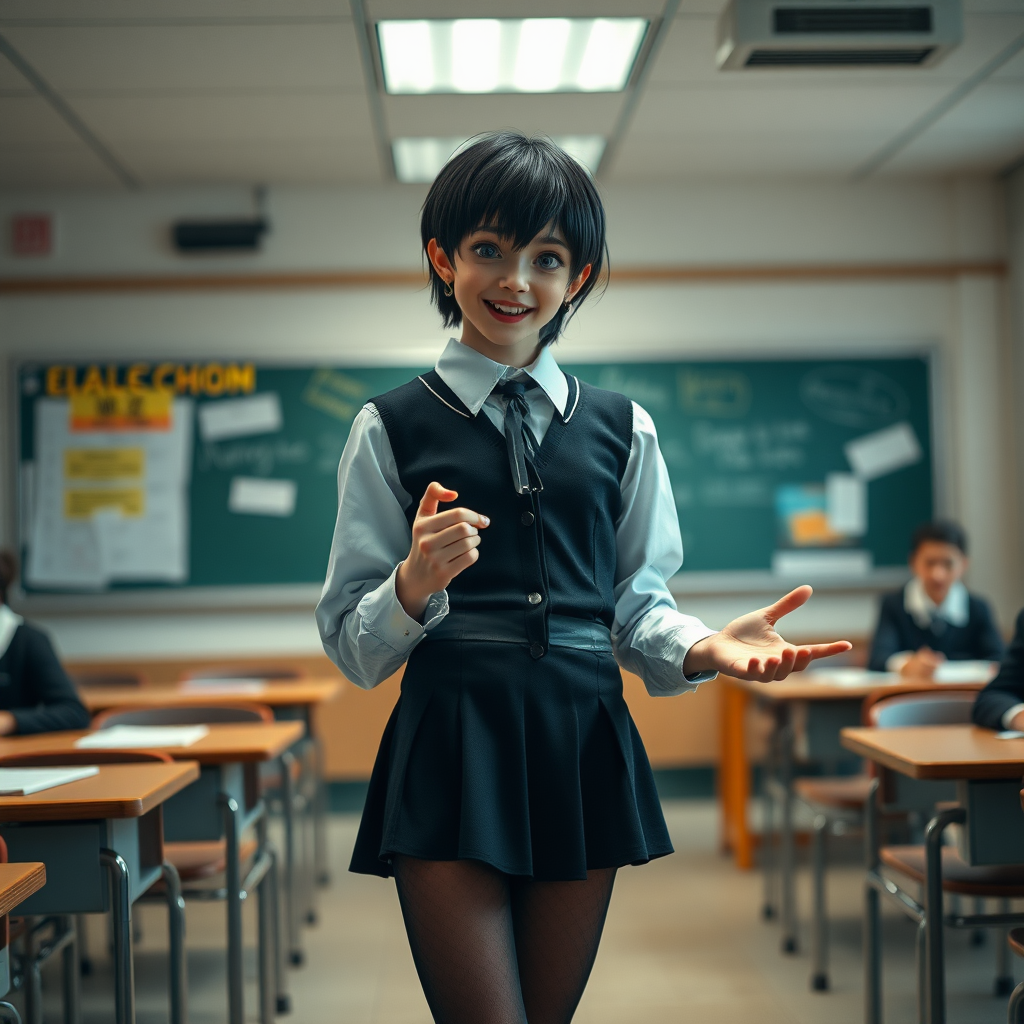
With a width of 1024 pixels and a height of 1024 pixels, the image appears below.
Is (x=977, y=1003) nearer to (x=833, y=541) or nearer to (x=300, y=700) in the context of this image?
(x=300, y=700)

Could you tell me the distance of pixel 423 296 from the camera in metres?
4.96

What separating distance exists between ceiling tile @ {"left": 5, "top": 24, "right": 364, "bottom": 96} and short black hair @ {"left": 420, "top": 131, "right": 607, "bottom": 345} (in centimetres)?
253

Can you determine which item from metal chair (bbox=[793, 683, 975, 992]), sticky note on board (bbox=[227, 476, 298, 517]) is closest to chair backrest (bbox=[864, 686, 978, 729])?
metal chair (bbox=[793, 683, 975, 992])

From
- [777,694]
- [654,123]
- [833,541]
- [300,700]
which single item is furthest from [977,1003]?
[654,123]

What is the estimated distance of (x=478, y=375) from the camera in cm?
116

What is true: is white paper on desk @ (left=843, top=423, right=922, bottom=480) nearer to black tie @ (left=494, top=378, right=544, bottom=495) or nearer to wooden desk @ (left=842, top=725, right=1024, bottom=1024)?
wooden desk @ (left=842, top=725, right=1024, bottom=1024)

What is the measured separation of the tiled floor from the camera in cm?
278

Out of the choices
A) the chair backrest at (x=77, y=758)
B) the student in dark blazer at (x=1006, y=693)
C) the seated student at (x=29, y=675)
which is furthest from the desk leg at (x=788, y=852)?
the seated student at (x=29, y=675)

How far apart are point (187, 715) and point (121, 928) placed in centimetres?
117

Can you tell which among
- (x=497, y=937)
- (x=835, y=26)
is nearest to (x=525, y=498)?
(x=497, y=937)

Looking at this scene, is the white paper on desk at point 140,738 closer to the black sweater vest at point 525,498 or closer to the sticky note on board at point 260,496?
the black sweater vest at point 525,498

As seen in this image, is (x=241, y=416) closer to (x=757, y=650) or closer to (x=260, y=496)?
(x=260, y=496)

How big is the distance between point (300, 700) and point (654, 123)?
8.36ft

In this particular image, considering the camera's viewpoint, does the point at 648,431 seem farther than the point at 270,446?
No
